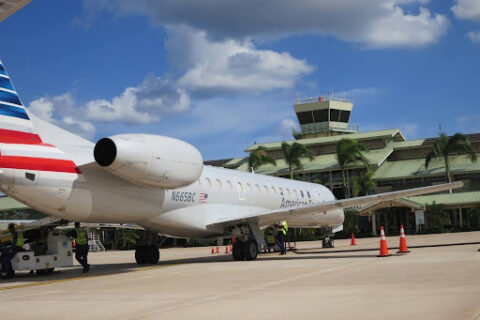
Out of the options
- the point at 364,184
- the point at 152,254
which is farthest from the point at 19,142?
the point at 364,184

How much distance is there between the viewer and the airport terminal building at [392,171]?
49688 millimetres

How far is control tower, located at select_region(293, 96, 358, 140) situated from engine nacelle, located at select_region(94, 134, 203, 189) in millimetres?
57617

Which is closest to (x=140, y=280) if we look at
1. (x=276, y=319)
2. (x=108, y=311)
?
(x=108, y=311)

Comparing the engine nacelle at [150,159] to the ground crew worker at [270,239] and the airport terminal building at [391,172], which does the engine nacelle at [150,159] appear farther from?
the airport terminal building at [391,172]

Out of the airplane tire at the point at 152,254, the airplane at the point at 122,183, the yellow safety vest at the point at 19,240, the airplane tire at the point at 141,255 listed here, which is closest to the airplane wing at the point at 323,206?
the airplane at the point at 122,183

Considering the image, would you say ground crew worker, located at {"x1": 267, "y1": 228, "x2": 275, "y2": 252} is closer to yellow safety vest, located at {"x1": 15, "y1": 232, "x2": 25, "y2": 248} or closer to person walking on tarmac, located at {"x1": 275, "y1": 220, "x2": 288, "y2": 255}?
person walking on tarmac, located at {"x1": 275, "y1": 220, "x2": 288, "y2": 255}

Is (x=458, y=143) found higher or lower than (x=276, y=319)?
higher

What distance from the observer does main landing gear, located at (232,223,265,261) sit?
19.8 metres

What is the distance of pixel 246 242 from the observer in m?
19.9

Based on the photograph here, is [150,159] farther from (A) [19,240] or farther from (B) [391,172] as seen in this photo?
(B) [391,172]

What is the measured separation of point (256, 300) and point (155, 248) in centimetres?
1167

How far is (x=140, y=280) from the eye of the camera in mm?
13820

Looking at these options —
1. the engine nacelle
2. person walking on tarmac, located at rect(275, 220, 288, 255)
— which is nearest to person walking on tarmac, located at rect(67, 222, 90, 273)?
the engine nacelle

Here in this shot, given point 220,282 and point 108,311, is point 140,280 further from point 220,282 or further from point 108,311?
point 108,311
